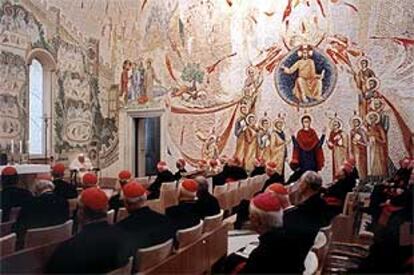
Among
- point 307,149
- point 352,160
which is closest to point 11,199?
point 352,160

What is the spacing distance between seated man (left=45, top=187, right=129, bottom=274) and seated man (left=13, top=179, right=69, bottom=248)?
1.71m

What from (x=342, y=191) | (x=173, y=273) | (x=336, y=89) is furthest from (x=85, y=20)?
(x=173, y=273)

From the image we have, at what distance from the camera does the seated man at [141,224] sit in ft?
12.9

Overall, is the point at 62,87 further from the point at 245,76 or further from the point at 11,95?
the point at 245,76

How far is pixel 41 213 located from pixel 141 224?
62.6 inches

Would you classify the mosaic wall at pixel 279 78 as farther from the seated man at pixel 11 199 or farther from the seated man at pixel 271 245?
the seated man at pixel 271 245

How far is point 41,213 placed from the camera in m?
5.14

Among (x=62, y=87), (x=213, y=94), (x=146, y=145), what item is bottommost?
(x=146, y=145)

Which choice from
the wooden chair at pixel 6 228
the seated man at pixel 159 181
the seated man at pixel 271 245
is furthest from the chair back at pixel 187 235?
the seated man at pixel 159 181

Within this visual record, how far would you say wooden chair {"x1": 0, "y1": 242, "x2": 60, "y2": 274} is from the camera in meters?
3.43

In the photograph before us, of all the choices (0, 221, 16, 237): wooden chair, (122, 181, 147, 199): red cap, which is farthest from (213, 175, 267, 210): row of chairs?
(122, 181, 147, 199): red cap

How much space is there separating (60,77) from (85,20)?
7.10ft

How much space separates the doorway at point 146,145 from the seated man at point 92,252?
506 inches

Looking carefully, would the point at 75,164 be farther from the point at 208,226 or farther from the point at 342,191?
the point at 208,226
